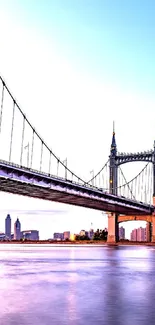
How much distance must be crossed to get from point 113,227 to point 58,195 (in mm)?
42100

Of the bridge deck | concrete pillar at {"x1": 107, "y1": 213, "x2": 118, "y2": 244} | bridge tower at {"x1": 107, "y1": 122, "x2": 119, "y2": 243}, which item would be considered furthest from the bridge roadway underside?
bridge tower at {"x1": 107, "y1": 122, "x2": 119, "y2": 243}

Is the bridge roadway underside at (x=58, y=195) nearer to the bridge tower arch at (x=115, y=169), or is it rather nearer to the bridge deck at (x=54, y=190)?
the bridge deck at (x=54, y=190)

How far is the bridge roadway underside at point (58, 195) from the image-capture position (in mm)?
62250

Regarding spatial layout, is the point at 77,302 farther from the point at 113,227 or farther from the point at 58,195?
the point at 113,227

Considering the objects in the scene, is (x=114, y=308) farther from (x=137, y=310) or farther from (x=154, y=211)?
(x=154, y=211)

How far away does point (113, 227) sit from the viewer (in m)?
116

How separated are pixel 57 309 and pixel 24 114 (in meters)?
60.6

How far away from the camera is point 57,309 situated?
1338 cm

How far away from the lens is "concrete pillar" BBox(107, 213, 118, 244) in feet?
381

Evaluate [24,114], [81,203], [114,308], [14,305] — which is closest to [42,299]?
[14,305]

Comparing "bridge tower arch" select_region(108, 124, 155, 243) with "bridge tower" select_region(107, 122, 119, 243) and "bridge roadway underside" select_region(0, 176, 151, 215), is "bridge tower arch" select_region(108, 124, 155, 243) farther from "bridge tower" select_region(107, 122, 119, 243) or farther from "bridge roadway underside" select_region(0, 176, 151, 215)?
"bridge roadway underside" select_region(0, 176, 151, 215)

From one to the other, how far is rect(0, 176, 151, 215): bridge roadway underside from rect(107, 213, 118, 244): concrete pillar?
3.59 metres

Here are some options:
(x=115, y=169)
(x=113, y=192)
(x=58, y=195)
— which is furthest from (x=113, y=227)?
(x=58, y=195)

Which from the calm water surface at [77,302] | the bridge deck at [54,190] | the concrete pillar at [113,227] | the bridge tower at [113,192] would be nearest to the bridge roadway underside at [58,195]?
the bridge deck at [54,190]
